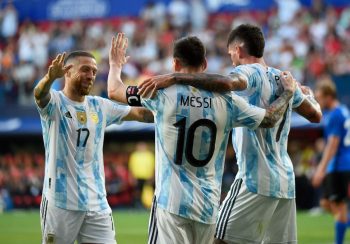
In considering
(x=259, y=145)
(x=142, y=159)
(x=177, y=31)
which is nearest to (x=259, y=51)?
(x=259, y=145)

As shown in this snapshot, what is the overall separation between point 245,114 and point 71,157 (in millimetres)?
1756

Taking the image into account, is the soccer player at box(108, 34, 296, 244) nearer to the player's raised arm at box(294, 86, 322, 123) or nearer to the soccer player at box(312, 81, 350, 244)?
the player's raised arm at box(294, 86, 322, 123)

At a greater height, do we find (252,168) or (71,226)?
(252,168)

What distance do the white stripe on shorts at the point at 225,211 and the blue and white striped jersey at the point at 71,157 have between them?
3.60 ft

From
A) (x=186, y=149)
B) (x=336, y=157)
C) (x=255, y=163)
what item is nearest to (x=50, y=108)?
(x=186, y=149)

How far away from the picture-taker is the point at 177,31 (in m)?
27.4

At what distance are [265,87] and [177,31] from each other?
66.0 ft

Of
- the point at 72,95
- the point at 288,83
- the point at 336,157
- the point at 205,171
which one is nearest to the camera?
the point at 205,171

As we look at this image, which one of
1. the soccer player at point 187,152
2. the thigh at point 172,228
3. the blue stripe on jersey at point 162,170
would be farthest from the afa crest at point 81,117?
the thigh at point 172,228

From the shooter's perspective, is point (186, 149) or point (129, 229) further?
point (129, 229)

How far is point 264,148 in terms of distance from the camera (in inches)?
293

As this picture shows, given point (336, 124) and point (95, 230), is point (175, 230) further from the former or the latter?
point (336, 124)

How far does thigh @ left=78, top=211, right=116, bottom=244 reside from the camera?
779 cm

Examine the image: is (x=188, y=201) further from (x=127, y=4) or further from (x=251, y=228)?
(x=127, y=4)
